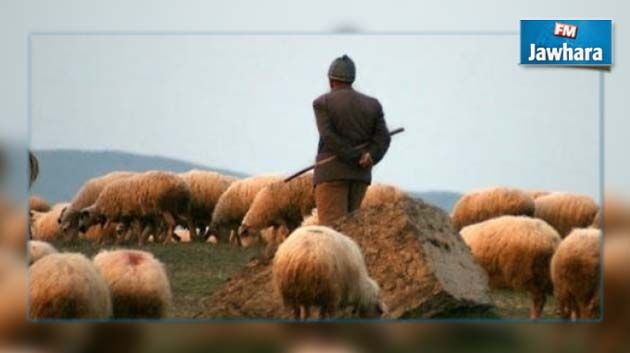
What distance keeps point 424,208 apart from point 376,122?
15.5 inches

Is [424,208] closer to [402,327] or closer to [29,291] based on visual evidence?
[402,327]

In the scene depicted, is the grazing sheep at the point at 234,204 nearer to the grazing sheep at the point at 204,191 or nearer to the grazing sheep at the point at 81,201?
the grazing sheep at the point at 204,191

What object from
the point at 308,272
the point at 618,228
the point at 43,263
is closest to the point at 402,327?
the point at 308,272

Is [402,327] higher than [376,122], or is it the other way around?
[376,122]

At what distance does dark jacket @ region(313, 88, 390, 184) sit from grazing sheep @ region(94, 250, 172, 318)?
701 millimetres

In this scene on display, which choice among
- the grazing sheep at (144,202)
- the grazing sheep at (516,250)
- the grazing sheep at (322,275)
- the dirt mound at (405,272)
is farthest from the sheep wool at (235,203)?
the grazing sheep at (516,250)

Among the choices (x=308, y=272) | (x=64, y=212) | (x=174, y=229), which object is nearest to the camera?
(x=308, y=272)

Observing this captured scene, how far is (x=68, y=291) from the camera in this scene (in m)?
6.83

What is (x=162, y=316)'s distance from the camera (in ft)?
22.9

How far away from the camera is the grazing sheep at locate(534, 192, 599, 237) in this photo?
23.3 feet

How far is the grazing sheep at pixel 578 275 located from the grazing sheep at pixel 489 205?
0.34 m

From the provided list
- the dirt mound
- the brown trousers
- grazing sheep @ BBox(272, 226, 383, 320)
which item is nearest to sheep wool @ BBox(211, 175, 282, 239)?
the brown trousers

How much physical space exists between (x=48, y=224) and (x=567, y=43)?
6.75ft

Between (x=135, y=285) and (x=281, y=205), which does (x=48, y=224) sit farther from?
(x=281, y=205)
